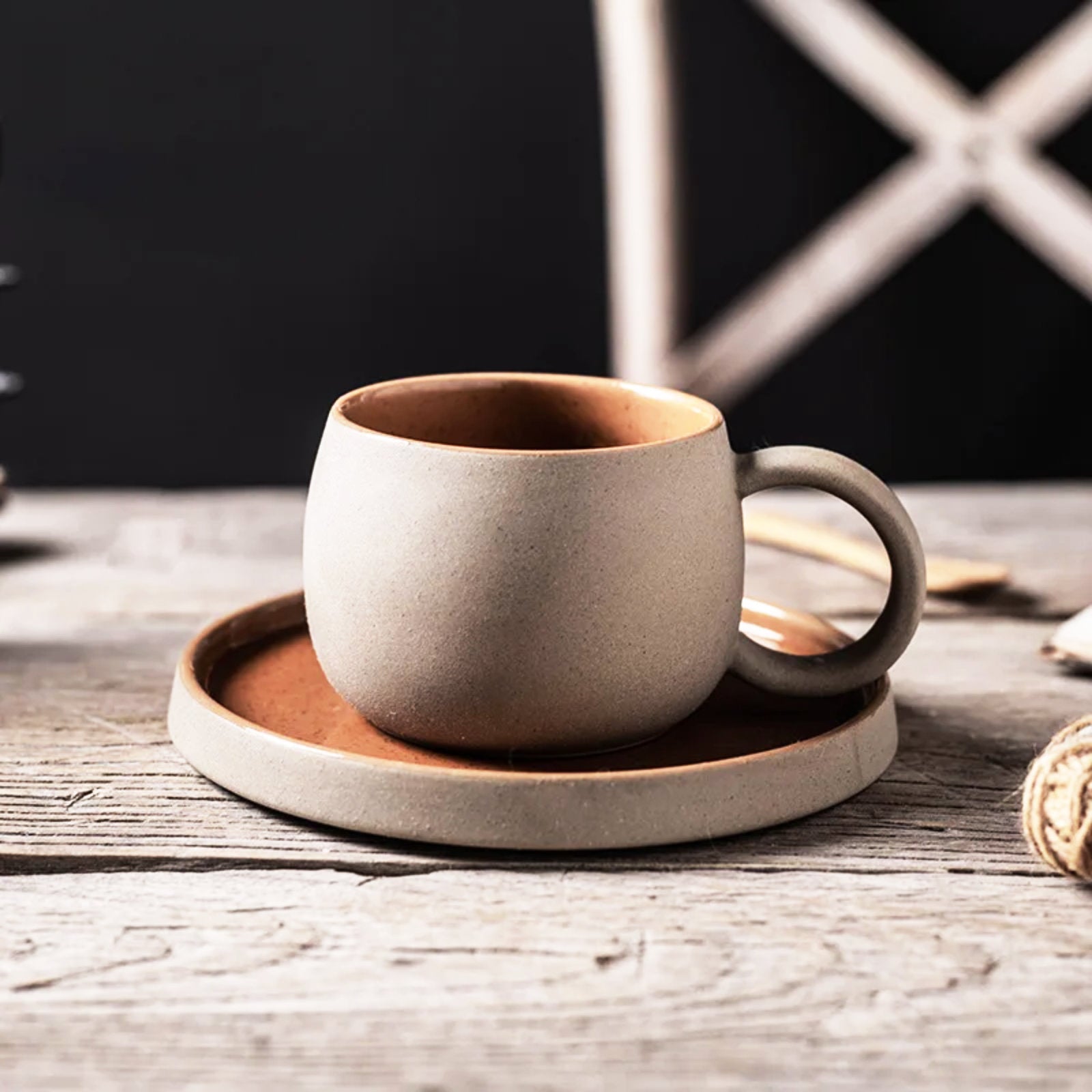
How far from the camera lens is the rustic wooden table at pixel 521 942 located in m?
0.40

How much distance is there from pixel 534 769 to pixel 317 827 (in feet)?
0.26

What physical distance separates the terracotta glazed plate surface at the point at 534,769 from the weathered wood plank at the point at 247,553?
0.22 m

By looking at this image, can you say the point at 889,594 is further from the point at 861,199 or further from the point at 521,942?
the point at 861,199

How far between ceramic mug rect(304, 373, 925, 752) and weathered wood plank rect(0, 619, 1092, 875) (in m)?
0.05

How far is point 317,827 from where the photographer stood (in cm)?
53

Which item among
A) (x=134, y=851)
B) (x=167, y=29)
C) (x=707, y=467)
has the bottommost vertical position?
(x=134, y=851)

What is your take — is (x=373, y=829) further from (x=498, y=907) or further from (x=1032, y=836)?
(x=1032, y=836)

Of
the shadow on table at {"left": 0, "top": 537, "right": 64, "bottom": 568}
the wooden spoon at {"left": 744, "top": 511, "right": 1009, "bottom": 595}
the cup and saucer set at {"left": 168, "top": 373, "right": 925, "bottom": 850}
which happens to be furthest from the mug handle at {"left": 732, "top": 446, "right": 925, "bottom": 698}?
the shadow on table at {"left": 0, "top": 537, "right": 64, "bottom": 568}

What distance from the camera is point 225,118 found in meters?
1.82

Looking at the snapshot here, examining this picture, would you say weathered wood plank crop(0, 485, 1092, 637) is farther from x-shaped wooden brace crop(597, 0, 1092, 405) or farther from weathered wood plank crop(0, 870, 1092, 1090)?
x-shaped wooden brace crop(597, 0, 1092, 405)

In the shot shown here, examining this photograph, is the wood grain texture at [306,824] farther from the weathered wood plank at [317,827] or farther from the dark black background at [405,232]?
the dark black background at [405,232]

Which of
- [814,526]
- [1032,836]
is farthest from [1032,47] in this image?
[1032,836]

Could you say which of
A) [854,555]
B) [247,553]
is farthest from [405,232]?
[854,555]

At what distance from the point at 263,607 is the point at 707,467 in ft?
0.85
